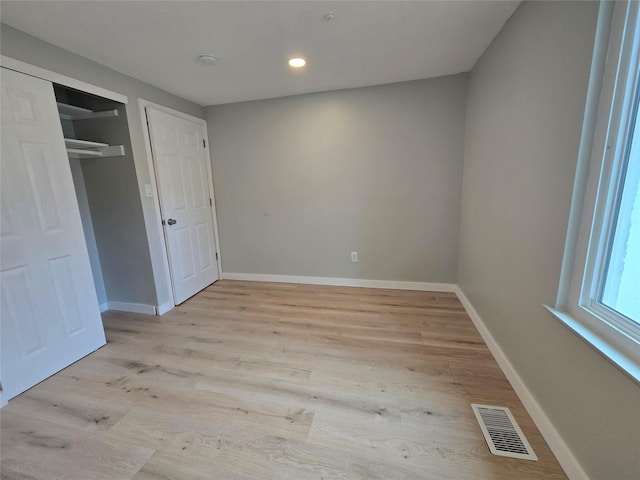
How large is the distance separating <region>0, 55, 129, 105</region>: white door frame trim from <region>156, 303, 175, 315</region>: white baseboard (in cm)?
198

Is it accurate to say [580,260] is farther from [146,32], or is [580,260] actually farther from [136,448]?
[146,32]

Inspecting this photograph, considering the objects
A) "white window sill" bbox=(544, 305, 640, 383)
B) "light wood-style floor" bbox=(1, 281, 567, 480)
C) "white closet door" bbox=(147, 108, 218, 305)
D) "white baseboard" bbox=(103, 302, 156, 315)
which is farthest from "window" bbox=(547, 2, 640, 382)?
"white baseboard" bbox=(103, 302, 156, 315)

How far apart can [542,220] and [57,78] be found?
3253mm

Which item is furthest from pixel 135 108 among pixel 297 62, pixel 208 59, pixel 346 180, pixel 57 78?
pixel 346 180

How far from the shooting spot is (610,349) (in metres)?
0.96

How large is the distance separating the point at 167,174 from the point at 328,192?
69.8 inches

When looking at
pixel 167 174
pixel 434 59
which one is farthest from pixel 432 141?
pixel 167 174

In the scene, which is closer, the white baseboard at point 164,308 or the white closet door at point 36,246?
the white closet door at point 36,246

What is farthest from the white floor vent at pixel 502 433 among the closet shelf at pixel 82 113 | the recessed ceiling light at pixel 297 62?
the closet shelf at pixel 82 113

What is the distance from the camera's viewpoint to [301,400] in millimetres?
1596

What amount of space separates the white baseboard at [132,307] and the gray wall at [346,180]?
4.04 feet

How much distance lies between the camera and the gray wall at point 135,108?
1733mm

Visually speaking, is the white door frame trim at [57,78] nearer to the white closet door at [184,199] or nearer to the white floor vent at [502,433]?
the white closet door at [184,199]

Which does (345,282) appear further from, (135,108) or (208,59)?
(135,108)
